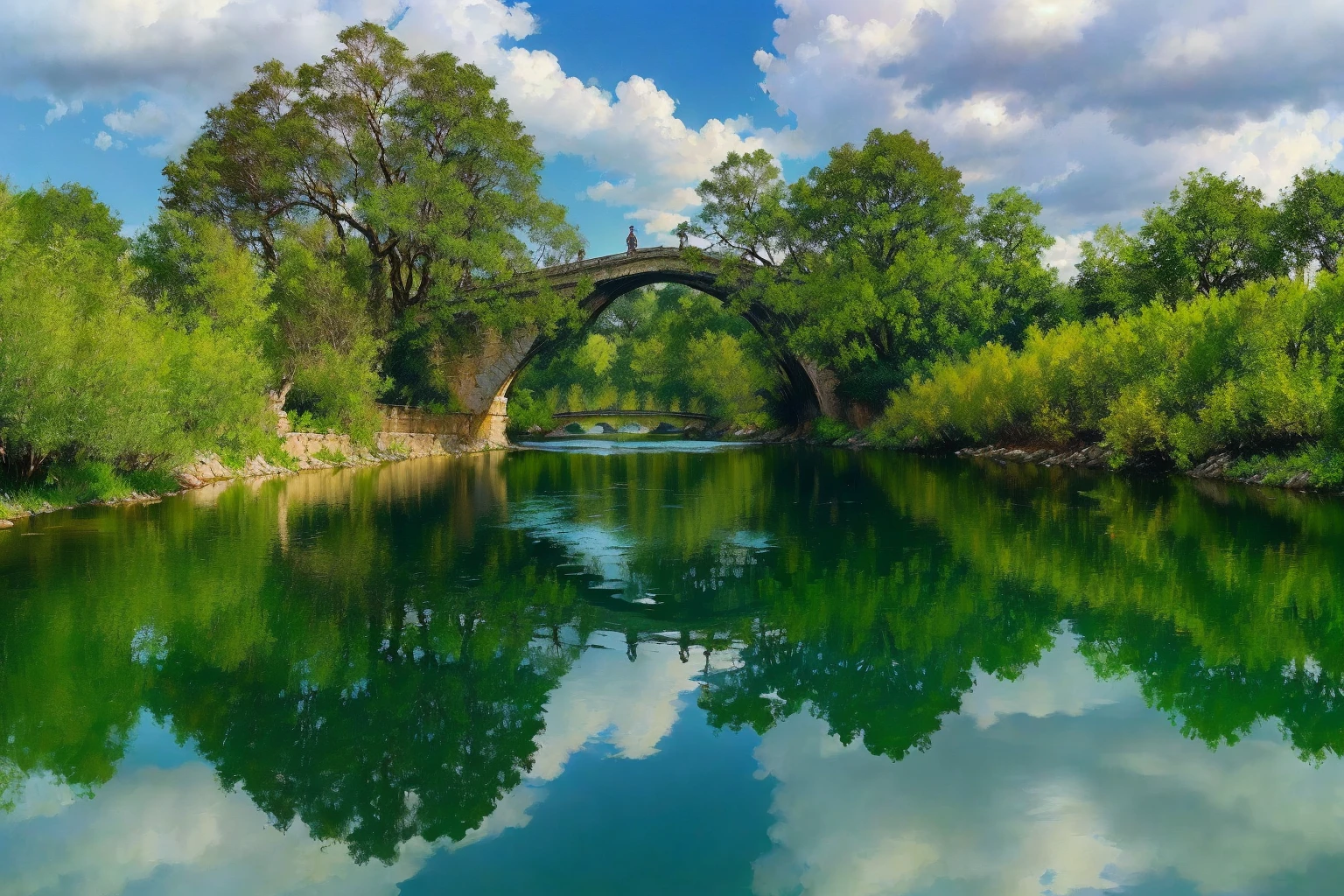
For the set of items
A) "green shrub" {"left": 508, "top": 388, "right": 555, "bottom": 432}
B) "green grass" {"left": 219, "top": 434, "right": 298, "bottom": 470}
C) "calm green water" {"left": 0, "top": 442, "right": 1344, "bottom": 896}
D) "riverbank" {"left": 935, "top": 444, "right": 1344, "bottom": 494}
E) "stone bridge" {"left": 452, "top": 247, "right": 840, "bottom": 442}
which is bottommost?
"calm green water" {"left": 0, "top": 442, "right": 1344, "bottom": 896}

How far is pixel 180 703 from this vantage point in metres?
6.26

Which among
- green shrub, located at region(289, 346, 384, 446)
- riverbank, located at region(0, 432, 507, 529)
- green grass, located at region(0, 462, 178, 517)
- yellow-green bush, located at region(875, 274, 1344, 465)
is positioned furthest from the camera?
green shrub, located at region(289, 346, 384, 446)

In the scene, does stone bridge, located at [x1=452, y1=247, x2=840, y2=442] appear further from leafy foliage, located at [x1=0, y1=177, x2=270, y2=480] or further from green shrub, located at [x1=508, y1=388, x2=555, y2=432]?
leafy foliage, located at [x1=0, y1=177, x2=270, y2=480]

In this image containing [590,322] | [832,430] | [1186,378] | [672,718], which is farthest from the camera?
[590,322]

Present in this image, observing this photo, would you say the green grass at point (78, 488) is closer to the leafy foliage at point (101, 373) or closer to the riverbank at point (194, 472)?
the riverbank at point (194, 472)

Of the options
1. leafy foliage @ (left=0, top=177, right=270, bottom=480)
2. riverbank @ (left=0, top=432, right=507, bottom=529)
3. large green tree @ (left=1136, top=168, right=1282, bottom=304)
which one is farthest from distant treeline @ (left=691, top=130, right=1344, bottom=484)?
leafy foliage @ (left=0, top=177, right=270, bottom=480)

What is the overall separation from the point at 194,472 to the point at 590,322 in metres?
32.7

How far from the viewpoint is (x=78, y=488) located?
1677cm

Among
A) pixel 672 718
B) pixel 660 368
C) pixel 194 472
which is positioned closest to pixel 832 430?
pixel 194 472

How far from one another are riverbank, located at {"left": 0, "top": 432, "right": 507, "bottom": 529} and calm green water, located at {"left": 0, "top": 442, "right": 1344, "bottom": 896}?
12.4 feet

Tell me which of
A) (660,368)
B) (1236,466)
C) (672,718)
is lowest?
(672,718)

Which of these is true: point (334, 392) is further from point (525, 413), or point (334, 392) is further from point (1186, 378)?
point (525, 413)

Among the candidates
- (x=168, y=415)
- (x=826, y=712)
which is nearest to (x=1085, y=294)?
(x=168, y=415)

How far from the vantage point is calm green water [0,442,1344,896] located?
4.25m
